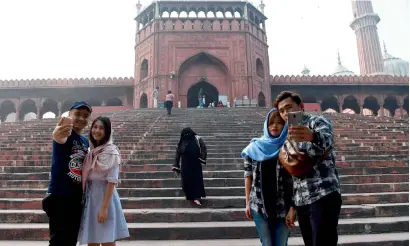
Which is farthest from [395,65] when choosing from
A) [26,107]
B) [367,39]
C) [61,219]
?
[61,219]

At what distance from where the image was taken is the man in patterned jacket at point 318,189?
150 centimetres

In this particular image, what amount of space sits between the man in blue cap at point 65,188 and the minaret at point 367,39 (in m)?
32.8

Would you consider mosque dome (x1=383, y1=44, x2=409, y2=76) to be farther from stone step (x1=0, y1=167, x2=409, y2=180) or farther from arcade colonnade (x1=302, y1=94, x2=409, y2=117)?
stone step (x1=0, y1=167, x2=409, y2=180)

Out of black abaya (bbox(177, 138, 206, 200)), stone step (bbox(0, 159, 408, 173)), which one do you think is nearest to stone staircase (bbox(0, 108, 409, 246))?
stone step (bbox(0, 159, 408, 173))

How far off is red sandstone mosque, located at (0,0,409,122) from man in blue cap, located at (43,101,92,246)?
52.6 feet

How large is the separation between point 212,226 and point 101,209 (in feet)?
5.34

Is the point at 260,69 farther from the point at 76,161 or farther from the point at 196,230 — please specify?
the point at 76,161

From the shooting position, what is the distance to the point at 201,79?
1902cm

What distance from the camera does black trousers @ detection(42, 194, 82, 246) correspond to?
66.8 inches

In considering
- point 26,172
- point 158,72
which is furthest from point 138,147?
point 158,72

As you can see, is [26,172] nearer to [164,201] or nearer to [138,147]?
[138,147]

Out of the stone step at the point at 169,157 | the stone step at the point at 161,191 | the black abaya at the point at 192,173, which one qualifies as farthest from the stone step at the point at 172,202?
the stone step at the point at 169,157

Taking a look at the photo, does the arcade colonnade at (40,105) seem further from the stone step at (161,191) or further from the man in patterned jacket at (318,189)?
the man in patterned jacket at (318,189)

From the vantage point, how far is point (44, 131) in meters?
8.44
